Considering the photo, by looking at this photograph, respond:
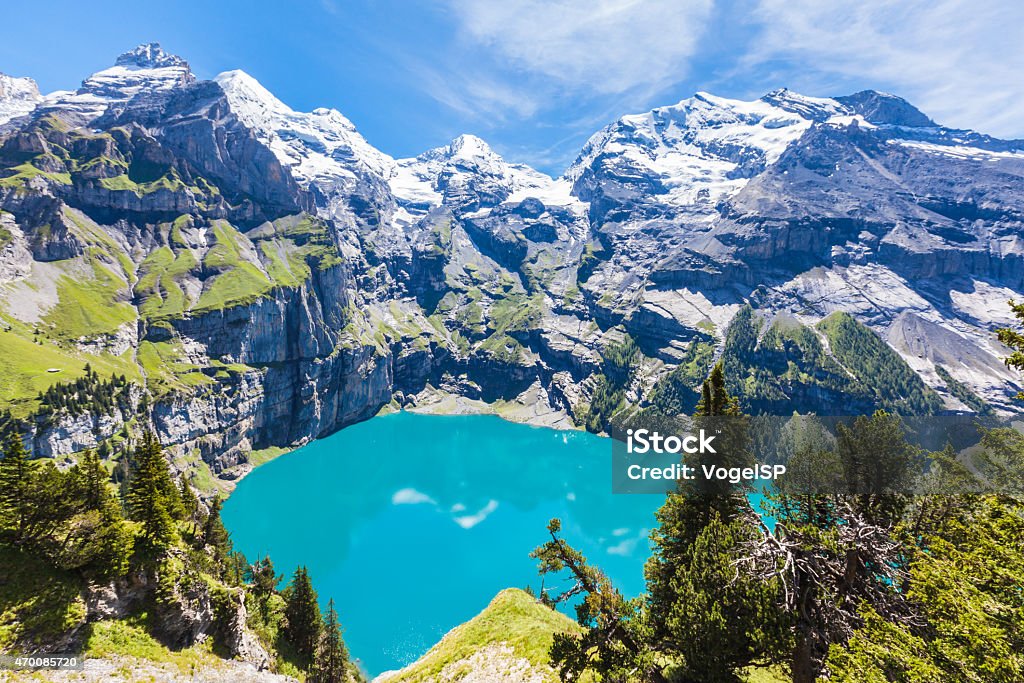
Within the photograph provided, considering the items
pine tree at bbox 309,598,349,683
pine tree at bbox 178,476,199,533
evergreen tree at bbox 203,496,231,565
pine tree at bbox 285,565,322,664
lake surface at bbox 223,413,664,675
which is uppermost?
pine tree at bbox 178,476,199,533

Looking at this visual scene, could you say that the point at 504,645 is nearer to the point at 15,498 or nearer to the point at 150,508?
the point at 150,508

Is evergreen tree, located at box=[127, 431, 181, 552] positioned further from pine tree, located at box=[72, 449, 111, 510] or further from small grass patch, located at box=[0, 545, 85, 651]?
small grass patch, located at box=[0, 545, 85, 651]

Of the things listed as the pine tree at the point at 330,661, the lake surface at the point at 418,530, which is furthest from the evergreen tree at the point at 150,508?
the lake surface at the point at 418,530

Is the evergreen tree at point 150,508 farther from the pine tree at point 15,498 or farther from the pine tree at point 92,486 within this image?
the pine tree at point 15,498

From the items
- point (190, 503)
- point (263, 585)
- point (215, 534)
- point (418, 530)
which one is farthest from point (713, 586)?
point (418, 530)

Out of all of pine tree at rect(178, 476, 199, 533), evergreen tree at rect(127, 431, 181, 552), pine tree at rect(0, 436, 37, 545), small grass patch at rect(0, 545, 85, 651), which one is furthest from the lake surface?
pine tree at rect(0, 436, 37, 545)

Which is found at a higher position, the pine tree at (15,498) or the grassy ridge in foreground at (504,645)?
the pine tree at (15,498)
